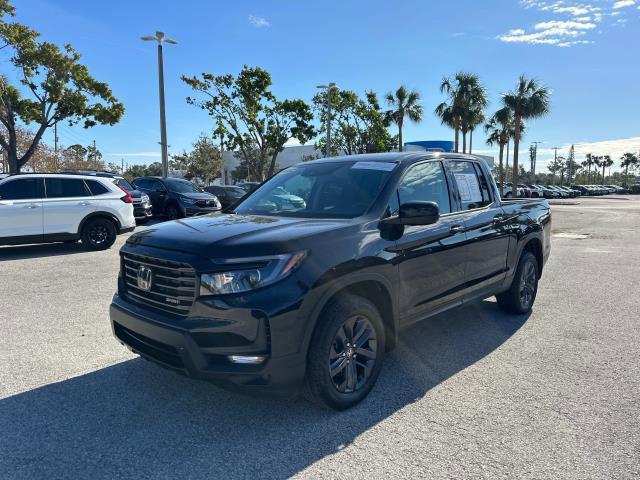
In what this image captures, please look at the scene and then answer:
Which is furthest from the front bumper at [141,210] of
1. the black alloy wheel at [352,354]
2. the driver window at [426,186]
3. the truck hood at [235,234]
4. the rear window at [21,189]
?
the black alloy wheel at [352,354]

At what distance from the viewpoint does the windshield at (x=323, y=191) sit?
370cm

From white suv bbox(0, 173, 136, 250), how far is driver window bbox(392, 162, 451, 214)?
8221mm

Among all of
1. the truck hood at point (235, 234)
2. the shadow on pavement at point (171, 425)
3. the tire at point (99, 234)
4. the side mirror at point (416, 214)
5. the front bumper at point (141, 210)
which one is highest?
the side mirror at point (416, 214)

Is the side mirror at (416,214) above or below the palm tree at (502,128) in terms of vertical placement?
below

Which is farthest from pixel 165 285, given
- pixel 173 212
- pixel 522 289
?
pixel 173 212

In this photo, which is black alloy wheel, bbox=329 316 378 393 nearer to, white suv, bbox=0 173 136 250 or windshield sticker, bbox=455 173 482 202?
windshield sticker, bbox=455 173 482 202

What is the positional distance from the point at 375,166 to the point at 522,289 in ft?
8.99

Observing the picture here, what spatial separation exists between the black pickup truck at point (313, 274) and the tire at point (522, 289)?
2.96 ft

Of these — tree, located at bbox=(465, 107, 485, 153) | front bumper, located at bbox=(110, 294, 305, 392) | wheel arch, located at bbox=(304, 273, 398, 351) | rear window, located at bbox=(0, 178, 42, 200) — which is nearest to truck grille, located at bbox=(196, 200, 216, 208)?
rear window, located at bbox=(0, 178, 42, 200)

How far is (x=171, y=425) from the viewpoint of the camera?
311cm

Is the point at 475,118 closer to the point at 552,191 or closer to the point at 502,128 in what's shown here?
the point at 502,128

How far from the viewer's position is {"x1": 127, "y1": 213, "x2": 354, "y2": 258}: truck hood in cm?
285

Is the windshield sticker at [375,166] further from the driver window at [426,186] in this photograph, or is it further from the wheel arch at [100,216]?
the wheel arch at [100,216]

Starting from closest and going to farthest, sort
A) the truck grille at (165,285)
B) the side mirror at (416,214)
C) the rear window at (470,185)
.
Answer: the truck grille at (165,285)
the side mirror at (416,214)
the rear window at (470,185)
